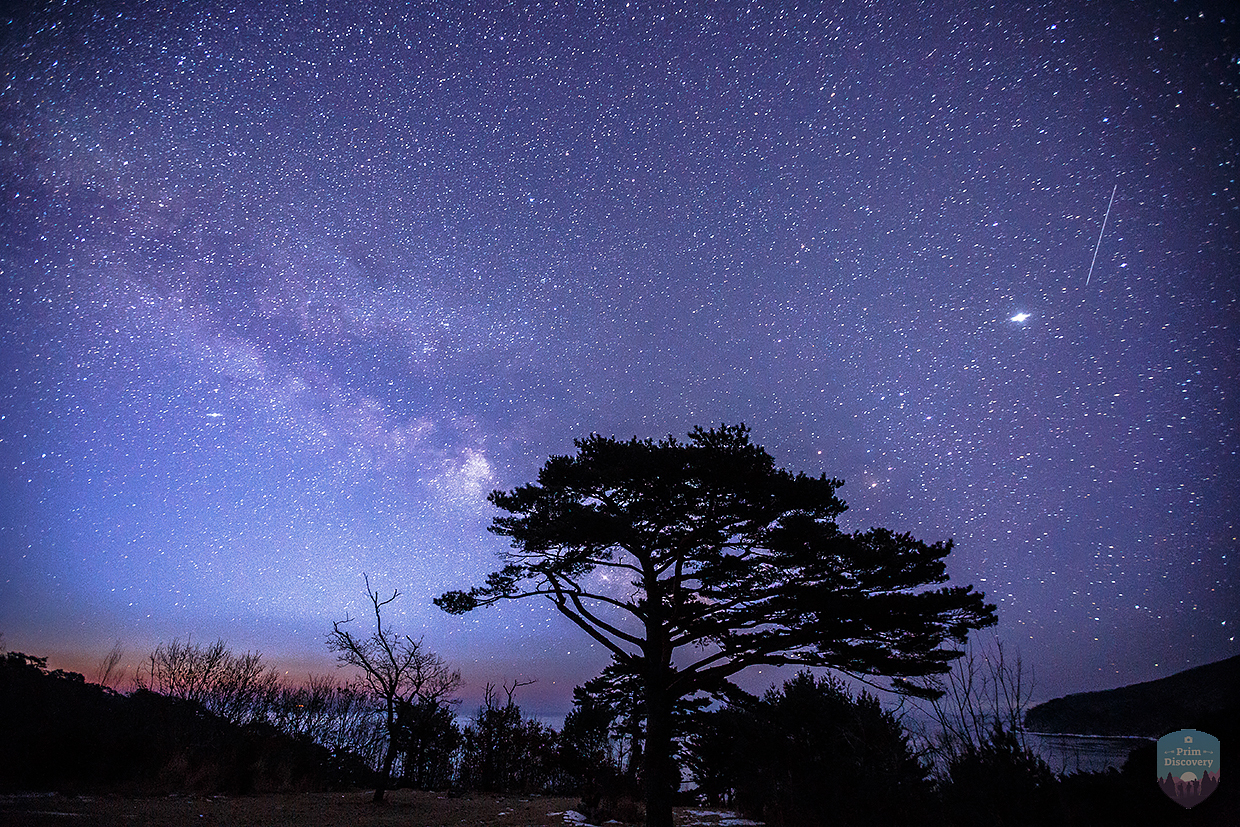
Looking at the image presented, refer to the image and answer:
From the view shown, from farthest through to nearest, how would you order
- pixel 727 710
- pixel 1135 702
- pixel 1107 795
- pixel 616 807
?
pixel 1135 702 < pixel 727 710 < pixel 616 807 < pixel 1107 795

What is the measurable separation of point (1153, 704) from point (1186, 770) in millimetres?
14026

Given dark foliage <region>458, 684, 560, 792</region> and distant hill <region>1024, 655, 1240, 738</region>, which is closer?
distant hill <region>1024, 655, 1240, 738</region>

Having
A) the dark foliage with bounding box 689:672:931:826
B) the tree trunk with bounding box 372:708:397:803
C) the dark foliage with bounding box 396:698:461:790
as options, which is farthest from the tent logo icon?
the dark foliage with bounding box 396:698:461:790

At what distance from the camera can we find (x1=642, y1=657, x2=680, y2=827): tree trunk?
39.0 feet

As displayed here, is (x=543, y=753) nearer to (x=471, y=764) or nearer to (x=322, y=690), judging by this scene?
(x=471, y=764)

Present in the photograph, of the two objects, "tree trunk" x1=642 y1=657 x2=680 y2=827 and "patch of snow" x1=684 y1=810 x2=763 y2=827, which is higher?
"tree trunk" x1=642 y1=657 x2=680 y2=827

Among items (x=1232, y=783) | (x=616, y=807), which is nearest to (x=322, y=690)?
(x=616, y=807)

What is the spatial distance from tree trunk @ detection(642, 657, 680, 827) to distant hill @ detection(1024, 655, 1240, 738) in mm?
8647

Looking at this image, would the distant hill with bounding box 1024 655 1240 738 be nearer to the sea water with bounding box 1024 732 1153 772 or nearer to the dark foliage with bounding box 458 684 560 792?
the sea water with bounding box 1024 732 1153 772

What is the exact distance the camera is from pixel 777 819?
469 inches

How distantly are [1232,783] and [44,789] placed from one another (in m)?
23.5

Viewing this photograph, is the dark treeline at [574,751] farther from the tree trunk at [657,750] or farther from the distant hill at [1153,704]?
the distant hill at [1153,704]

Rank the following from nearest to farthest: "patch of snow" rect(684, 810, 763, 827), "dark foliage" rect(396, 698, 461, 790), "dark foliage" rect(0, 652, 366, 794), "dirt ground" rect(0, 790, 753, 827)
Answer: "dirt ground" rect(0, 790, 753, 827)
"patch of snow" rect(684, 810, 763, 827)
"dark foliage" rect(0, 652, 366, 794)
"dark foliage" rect(396, 698, 461, 790)

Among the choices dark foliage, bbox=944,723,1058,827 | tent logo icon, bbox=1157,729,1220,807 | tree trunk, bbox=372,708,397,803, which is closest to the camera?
dark foliage, bbox=944,723,1058,827
